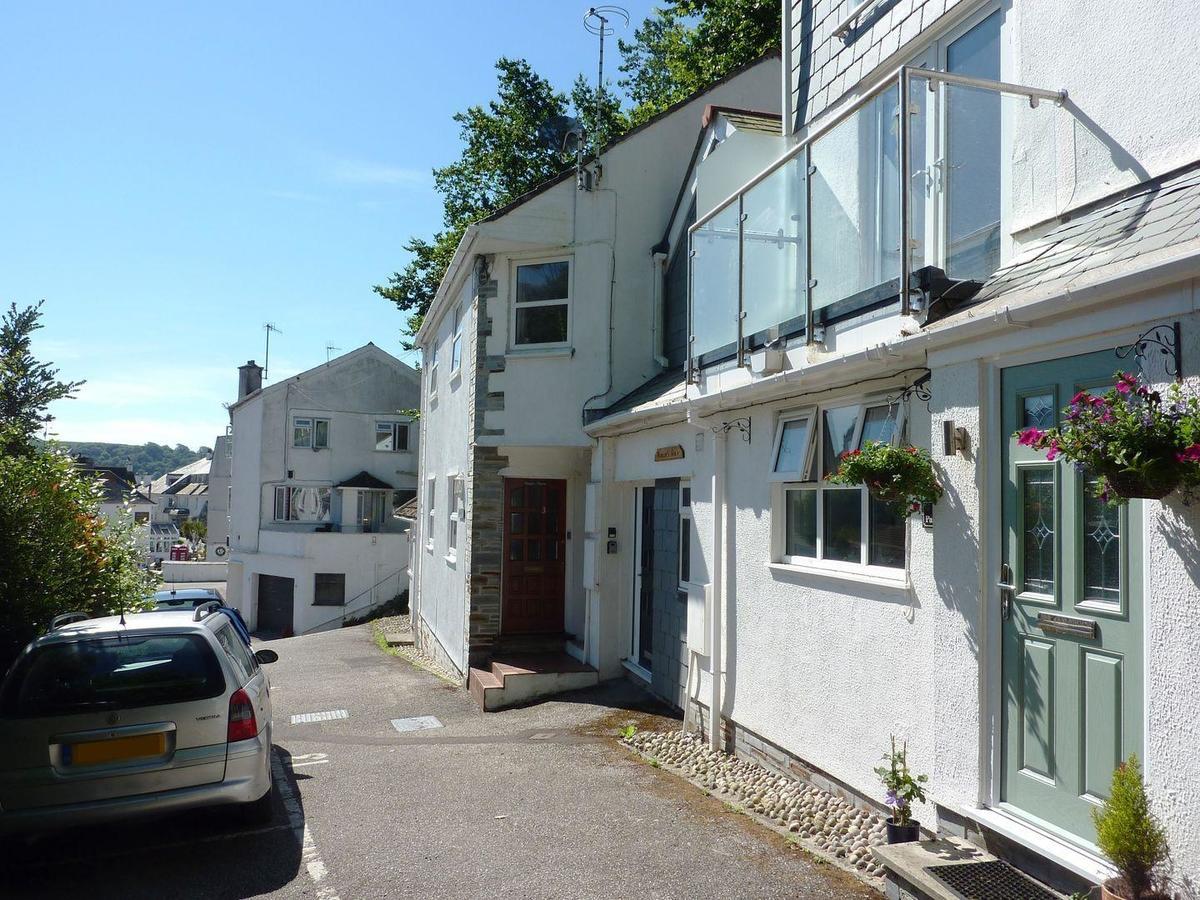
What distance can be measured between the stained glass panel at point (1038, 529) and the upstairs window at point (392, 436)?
100 ft

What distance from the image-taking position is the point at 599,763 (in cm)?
788

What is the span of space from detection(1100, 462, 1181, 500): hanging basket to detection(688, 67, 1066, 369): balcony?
6.00 ft

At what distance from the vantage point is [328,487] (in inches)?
1271

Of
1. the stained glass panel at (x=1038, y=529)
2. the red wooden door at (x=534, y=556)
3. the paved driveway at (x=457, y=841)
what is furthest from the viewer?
the red wooden door at (x=534, y=556)

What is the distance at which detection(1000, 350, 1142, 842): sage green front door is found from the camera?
3.85 metres

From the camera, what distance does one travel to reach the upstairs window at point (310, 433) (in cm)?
3200

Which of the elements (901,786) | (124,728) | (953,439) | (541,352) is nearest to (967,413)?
(953,439)

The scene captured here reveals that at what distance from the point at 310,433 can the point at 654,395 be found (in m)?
24.7

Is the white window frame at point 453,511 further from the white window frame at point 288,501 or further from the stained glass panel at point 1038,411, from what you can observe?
the white window frame at point 288,501

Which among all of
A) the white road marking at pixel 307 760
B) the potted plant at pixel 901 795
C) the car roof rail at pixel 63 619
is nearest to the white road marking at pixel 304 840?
the white road marking at pixel 307 760

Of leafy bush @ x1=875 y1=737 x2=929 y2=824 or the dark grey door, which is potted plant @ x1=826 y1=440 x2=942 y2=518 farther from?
the dark grey door

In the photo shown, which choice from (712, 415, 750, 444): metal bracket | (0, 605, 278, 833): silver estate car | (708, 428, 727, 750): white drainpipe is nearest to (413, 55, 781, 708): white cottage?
(708, 428, 727, 750): white drainpipe

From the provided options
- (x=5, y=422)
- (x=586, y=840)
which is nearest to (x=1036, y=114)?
(x=586, y=840)

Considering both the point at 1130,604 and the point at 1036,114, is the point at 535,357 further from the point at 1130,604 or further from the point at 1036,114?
the point at 1130,604
